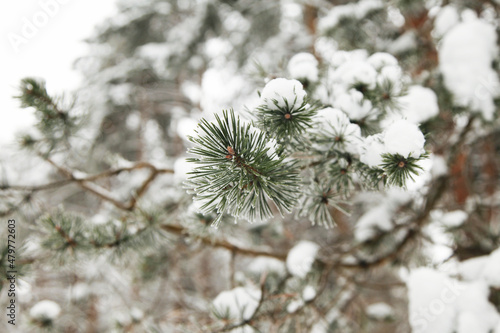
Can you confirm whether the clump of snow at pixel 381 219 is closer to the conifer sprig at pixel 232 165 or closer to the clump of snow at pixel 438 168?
the clump of snow at pixel 438 168

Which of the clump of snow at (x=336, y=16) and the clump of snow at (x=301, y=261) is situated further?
the clump of snow at (x=336, y=16)

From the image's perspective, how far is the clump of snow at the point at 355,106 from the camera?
1355 millimetres

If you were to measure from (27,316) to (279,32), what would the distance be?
5595 millimetres

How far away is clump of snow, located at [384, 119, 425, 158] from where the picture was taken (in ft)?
3.21

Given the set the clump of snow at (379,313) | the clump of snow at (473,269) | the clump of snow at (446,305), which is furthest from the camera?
the clump of snow at (379,313)

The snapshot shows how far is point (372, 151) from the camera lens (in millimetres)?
1102

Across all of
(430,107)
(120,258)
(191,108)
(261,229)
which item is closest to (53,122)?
(120,258)

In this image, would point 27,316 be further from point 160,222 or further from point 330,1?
point 330,1

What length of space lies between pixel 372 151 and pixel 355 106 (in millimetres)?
325

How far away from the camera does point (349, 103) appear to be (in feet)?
4.45

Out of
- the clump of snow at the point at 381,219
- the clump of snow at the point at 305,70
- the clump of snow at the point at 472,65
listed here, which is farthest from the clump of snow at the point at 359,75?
the clump of snow at the point at 381,219

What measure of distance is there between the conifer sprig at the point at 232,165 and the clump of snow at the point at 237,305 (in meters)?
0.82

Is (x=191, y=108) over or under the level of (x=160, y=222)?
over

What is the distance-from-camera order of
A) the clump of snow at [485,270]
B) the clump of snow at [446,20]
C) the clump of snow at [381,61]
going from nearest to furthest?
the clump of snow at [381,61], the clump of snow at [485,270], the clump of snow at [446,20]
